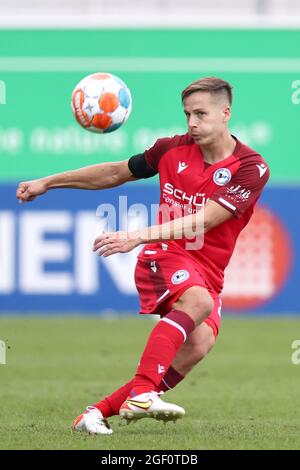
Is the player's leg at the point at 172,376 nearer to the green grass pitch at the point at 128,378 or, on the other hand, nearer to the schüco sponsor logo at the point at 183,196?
the green grass pitch at the point at 128,378

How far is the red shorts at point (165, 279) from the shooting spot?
6.89 meters

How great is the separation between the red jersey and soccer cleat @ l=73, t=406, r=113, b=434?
1124 mm

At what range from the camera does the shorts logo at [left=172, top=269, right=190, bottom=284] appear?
6883mm

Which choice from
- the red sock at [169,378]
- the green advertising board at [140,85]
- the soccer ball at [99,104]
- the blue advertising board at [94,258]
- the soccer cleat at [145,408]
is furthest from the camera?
the green advertising board at [140,85]

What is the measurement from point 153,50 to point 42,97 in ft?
6.17

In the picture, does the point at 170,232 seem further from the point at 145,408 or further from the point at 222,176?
the point at 145,408

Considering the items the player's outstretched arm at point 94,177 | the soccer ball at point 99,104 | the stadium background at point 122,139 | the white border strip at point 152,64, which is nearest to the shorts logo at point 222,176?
the player's outstretched arm at point 94,177

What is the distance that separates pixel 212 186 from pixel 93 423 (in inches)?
67.1

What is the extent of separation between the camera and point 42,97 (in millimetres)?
16688

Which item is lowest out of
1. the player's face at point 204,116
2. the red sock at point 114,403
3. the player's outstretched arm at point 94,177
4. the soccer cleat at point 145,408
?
the red sock at point 114,403

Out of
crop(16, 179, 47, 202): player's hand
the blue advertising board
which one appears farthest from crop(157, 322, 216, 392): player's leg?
the blue advertising board

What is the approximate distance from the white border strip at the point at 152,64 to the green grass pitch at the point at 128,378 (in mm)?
3862
